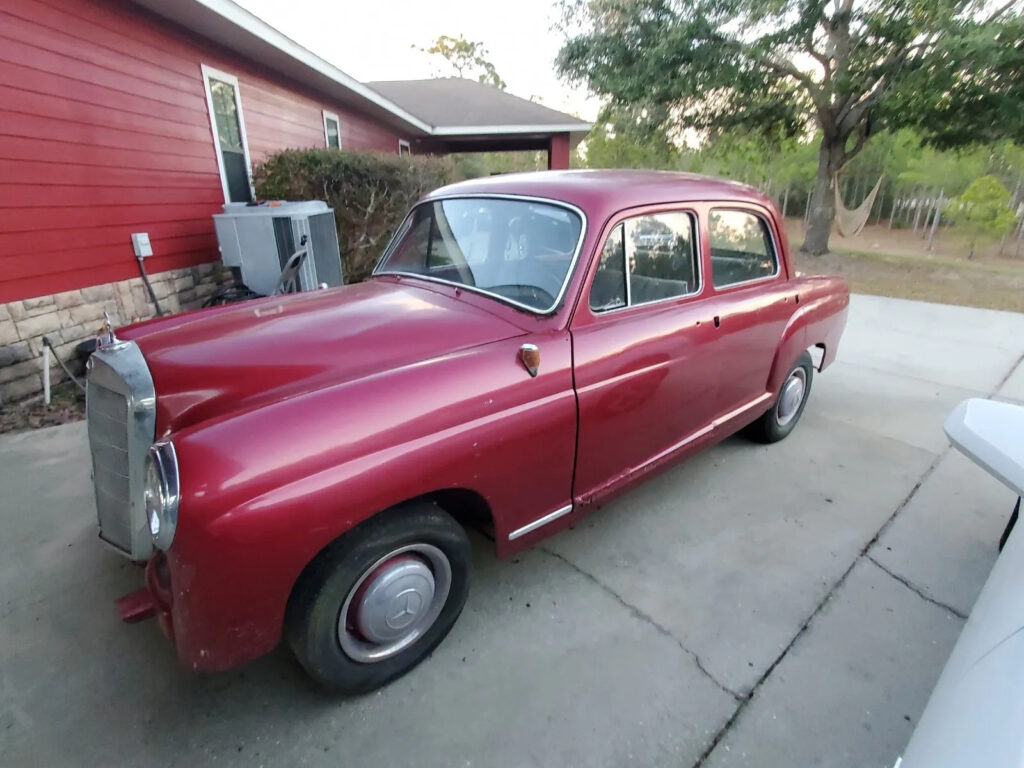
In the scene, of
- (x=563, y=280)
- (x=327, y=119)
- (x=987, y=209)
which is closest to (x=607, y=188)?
(x=563, y=280)

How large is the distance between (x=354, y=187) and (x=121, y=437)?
21.2ft

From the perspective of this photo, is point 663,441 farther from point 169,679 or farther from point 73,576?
point 73,576

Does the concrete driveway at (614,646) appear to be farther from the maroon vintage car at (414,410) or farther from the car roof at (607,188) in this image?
the car roof at (607,188)

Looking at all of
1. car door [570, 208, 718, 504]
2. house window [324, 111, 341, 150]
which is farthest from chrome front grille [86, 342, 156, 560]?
house window [324, 111, 341, 150]

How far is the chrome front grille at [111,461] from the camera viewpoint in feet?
6.23

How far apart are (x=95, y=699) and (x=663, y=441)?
8.34 ft

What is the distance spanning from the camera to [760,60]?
1154 centimetres

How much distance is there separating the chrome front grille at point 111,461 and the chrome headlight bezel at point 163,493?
0.39m

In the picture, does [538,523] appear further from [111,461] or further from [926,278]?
[926,278]

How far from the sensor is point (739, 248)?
332cm

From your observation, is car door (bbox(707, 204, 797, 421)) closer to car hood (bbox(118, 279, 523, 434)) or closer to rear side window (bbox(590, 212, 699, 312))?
rear side window (bbox(590, 212, 699, 312))

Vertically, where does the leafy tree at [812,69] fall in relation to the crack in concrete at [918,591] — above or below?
above

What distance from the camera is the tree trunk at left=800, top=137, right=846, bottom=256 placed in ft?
42.7

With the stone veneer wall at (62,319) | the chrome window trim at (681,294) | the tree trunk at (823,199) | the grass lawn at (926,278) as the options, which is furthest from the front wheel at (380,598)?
the tree trunk at (823,199)
